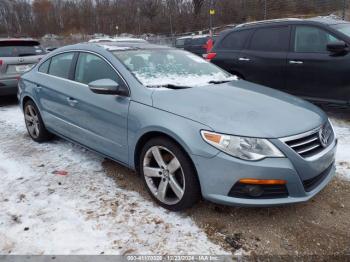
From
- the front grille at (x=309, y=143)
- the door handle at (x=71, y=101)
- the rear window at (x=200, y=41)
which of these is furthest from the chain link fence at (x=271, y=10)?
the door handle at (x=71, y=101)

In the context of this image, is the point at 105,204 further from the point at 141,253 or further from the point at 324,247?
the point at 324,247

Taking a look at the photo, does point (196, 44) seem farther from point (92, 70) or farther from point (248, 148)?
point (248, 148)

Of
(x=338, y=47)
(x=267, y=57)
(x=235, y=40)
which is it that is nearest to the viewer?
(x=338, y=47)

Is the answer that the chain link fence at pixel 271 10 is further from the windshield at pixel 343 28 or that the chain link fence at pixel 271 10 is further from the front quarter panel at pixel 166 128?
the front quarter panel at pixel 166 128

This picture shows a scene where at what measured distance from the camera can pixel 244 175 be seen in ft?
8.20

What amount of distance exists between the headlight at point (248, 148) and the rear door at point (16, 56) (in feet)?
20.3

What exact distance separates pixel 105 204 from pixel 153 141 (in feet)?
2.70

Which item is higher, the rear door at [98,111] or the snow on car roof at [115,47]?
the snow on car roof at [115,47]

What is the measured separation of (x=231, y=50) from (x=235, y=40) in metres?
0.22

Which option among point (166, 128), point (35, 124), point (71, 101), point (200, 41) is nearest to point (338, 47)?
point (166, 128)

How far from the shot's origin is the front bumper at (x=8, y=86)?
7.05 m

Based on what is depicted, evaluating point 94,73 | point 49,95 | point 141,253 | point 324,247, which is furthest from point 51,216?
point 324,247

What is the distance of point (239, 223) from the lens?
9.39ft

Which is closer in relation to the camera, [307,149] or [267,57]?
[307,149]
